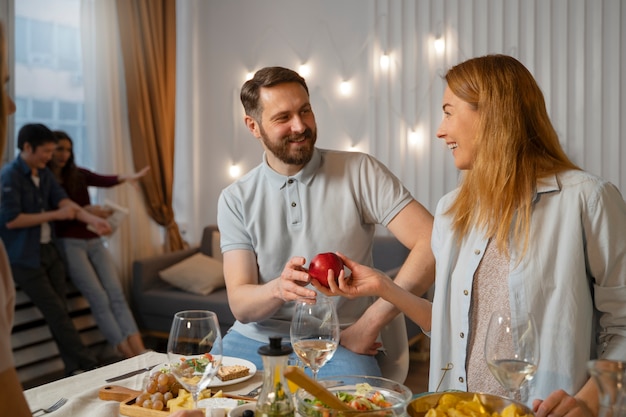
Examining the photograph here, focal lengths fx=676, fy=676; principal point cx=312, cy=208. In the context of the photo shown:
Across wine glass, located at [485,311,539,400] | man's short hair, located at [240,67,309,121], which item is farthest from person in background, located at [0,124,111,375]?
wine glass, located at [485,311,539,400]

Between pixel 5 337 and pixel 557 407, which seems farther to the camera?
pixel 557 407

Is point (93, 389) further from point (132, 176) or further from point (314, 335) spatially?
point (132, 176)

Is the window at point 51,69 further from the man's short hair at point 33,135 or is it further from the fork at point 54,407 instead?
the fork at point 54,407

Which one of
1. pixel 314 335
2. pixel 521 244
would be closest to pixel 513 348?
pixel 314 335

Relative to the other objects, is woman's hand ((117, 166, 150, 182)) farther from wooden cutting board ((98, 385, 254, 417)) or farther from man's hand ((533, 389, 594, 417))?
man's hand ((533, 389, 594, 417))

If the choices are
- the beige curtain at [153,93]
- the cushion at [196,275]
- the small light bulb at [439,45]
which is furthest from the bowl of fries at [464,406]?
the beige curtain at [153,93]

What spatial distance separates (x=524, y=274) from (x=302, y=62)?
13.8 feet

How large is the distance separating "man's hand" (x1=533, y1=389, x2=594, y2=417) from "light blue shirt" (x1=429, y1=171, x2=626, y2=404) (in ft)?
0.92

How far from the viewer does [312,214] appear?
2.33 m

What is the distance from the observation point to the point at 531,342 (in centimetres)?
119

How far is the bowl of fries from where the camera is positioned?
1.14 m

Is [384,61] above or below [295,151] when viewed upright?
above

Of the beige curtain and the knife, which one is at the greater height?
the beige curtain

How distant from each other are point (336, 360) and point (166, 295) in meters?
Answer: 3.10
